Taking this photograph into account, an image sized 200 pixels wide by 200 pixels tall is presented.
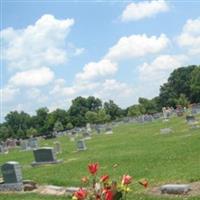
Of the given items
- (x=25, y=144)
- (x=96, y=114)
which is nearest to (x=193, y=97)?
(x=96, y=114)

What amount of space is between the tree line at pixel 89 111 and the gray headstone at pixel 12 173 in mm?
98704

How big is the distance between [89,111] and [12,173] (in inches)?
4590

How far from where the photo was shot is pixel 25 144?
5312 centimetres

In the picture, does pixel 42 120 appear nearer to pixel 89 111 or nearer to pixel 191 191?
pixel 89 111

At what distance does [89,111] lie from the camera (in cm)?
13688

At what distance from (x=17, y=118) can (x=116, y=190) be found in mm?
150134

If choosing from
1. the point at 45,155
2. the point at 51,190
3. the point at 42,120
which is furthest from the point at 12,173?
the point at 42,120

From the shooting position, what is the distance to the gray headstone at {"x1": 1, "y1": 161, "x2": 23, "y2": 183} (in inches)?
791

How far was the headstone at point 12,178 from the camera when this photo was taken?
65.2 feet

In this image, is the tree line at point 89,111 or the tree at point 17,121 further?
the tree at point 17,121

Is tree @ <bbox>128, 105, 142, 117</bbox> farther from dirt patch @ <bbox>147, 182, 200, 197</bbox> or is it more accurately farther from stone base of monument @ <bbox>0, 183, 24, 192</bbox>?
dirt patch @ <bbox>147, 182, 200, 197</bbox>

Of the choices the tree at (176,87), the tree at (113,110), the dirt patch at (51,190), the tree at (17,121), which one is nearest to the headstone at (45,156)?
the dirt patch at (51,190)

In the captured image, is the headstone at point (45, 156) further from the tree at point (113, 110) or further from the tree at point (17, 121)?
the tree at point (17, 121)

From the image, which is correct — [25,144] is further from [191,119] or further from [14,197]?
[14,197]
